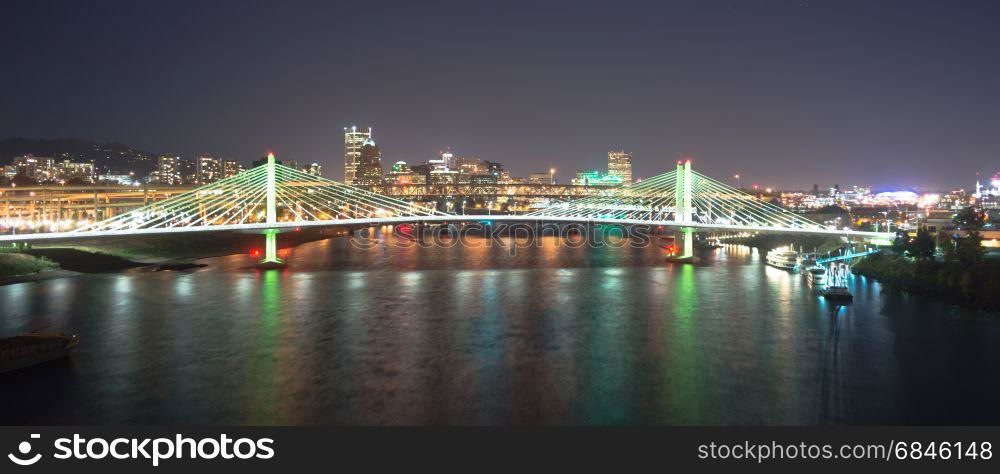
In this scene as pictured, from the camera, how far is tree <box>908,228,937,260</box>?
14.0 meters

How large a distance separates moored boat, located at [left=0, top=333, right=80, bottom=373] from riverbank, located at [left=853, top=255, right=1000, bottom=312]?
536 inches

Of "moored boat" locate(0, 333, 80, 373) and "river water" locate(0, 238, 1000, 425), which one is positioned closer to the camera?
"river water" locate(0, 238, 1000, 425)

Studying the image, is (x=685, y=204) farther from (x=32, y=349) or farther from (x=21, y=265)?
(x=21, y=265)

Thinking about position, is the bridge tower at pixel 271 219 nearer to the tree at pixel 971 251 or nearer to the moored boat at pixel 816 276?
the moored boat at pixel 816 276

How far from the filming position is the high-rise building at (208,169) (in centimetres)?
6381

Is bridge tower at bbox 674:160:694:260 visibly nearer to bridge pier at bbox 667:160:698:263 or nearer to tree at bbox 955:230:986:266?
bridge pier at bbox 667:160:698:263

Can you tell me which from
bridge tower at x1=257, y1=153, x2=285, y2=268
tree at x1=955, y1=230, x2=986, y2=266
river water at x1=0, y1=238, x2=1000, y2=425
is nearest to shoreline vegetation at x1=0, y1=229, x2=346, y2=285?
river water at x1=0, y1=238, x2=1000, y2=425

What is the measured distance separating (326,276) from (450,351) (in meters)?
8.34

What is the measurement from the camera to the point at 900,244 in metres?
15.4

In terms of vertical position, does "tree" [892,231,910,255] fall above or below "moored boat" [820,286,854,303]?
above

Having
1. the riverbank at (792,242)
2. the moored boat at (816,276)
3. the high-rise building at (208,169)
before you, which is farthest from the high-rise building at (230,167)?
the moored boat at (816,276)

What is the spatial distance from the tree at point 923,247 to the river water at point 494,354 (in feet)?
4.24

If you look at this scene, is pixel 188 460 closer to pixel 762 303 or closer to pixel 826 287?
pixel 762 303

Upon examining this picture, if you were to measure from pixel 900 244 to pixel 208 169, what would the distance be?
210ft
